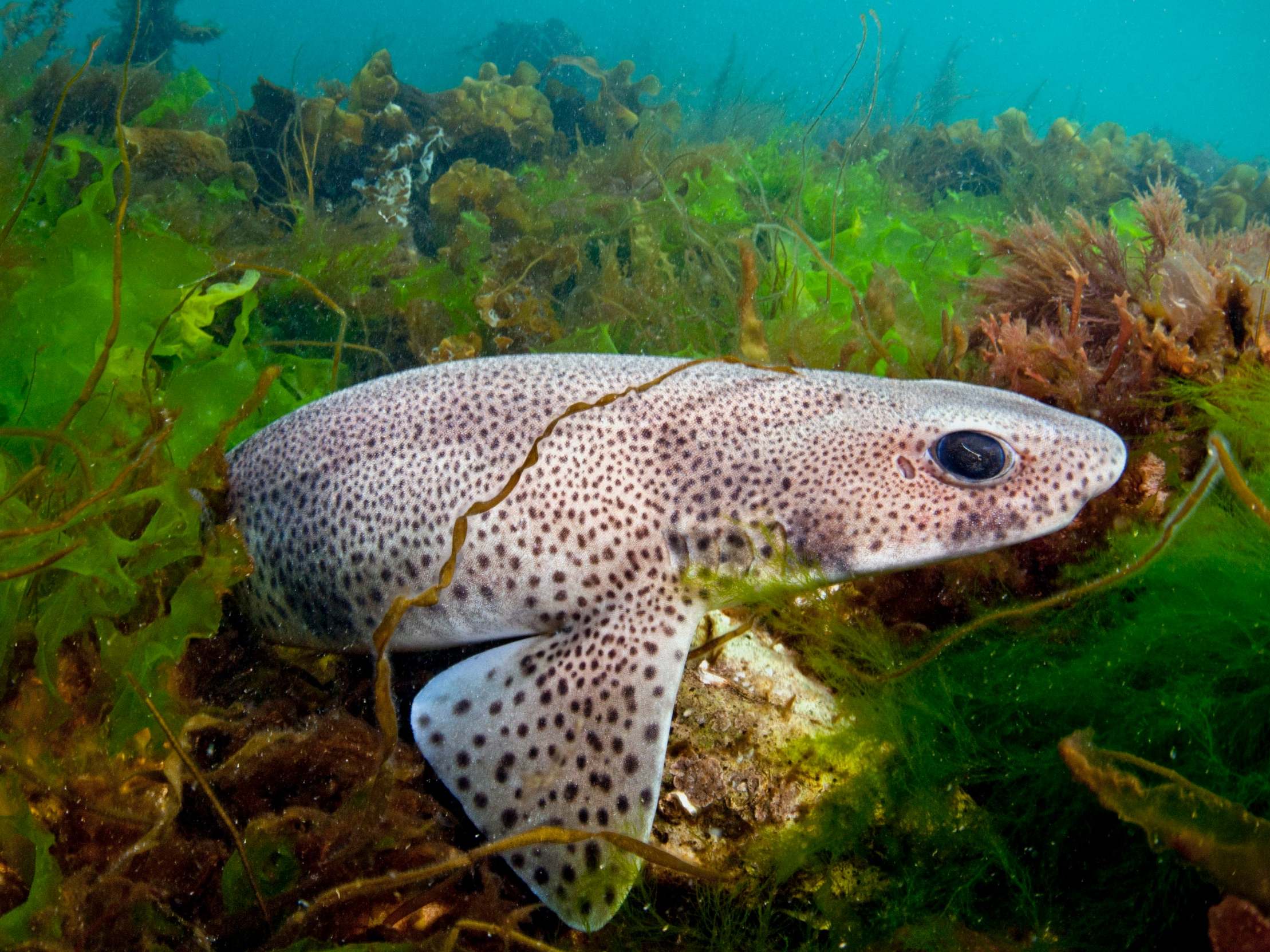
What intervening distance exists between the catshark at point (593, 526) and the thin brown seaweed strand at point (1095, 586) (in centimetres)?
26

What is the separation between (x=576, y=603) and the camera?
239 cm

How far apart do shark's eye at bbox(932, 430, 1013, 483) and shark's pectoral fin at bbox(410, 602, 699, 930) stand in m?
1.00

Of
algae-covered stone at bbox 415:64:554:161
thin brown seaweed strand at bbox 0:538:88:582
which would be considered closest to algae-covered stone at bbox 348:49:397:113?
algae-covered stone at bbox 415:64:554:161

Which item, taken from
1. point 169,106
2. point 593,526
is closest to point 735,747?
point 593,526

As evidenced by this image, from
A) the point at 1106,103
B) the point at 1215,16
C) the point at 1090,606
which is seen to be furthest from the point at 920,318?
the point at 1215,16

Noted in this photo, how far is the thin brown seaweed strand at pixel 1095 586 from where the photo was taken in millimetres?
1709

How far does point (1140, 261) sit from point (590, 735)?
4.56 m

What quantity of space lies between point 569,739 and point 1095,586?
1.60m

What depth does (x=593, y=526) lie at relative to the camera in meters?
2.40

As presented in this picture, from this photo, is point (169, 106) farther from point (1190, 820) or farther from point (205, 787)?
point (1190, 820)

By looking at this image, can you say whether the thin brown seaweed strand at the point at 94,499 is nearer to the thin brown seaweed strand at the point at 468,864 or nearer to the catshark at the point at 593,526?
the catshark at the point at 593,526

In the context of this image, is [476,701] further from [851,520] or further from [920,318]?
[920,318]

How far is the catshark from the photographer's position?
211 cm

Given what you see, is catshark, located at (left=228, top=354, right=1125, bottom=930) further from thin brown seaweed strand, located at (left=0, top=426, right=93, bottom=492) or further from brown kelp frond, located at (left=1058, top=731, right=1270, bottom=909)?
brown kelp frond, located at (left=1058, top=731, right=1270, bottom=909)
